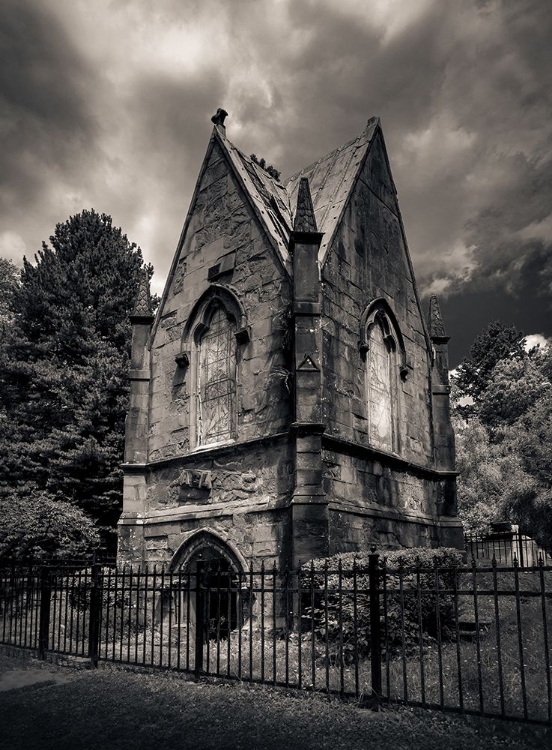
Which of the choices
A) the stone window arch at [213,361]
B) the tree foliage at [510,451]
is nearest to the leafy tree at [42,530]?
the stone window arch at [213,361]

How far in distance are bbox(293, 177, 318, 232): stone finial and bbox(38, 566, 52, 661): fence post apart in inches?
302

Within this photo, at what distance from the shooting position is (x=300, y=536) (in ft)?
36.1

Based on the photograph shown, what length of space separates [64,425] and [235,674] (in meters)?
15.6

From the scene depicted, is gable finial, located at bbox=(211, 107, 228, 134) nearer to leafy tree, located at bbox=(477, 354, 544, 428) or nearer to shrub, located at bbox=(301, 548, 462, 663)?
shrub, located at bbox=(301, 548, 462, 663)

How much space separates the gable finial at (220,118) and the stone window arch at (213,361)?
455 centimetres

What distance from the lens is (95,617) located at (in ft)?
32.7

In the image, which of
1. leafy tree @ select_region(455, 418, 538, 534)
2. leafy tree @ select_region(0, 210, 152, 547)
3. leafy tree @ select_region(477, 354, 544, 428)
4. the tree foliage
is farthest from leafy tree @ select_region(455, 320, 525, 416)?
leafy tree @ select_region(0, 210, 152, 547)

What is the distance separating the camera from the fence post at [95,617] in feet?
31.8

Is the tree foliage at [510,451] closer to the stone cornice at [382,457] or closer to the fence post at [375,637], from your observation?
the stone cornice at [382,457]

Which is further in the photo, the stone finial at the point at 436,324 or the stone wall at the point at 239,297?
the stone finial at the point at 436,324

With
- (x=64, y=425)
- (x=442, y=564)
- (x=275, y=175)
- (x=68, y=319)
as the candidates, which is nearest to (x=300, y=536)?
(x=442, y=564)

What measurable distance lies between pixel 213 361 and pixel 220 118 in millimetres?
6410

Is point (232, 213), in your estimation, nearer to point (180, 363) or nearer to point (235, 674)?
point (180, 363)

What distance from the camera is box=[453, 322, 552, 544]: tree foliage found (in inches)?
880
